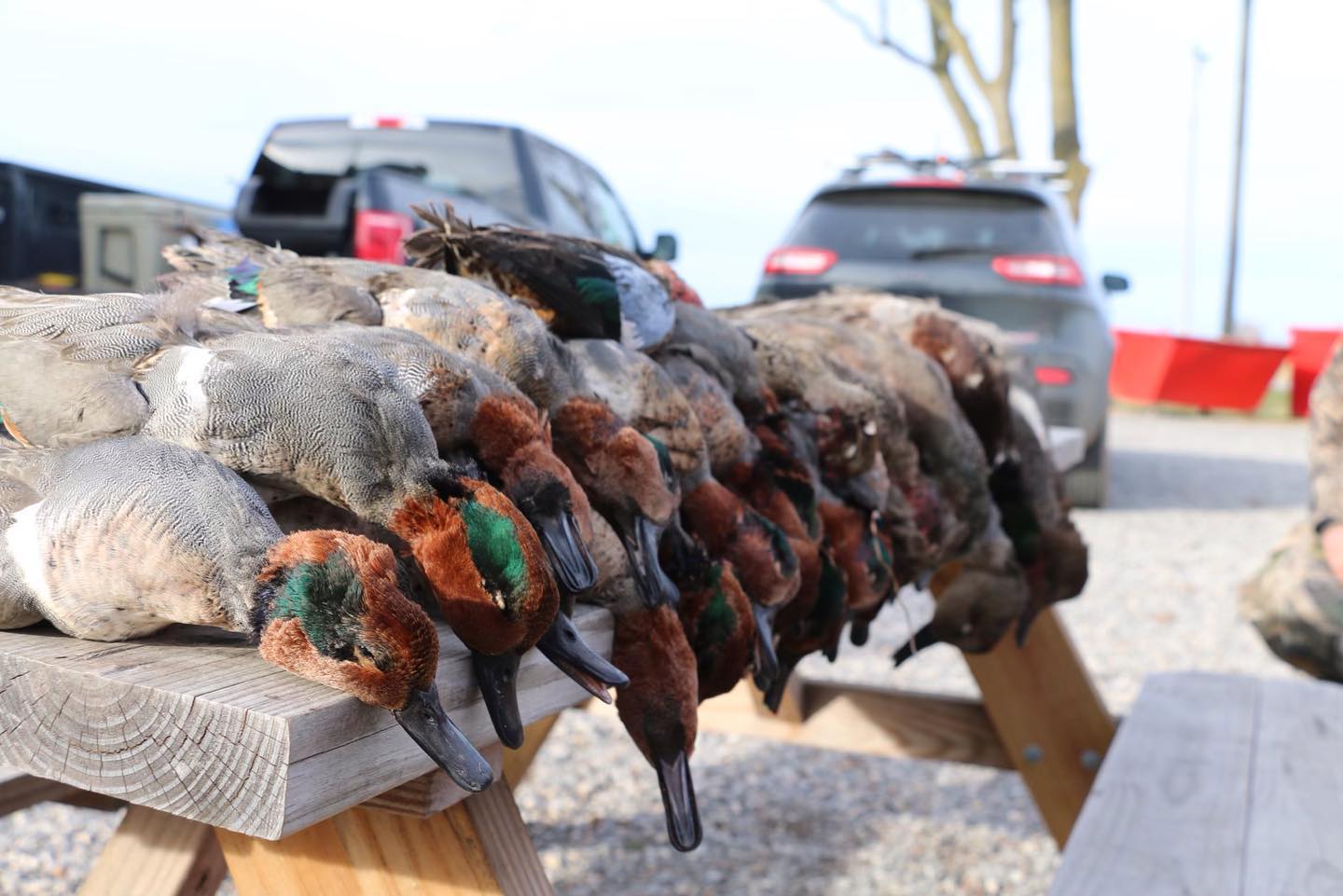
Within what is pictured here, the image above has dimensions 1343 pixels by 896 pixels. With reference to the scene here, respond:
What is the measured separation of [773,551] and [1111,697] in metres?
4.09

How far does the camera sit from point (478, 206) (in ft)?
23.9

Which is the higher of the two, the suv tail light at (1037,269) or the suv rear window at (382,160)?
the suv rear window at (382,160)

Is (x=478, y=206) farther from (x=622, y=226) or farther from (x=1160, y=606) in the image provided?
(x=1160, y=606)

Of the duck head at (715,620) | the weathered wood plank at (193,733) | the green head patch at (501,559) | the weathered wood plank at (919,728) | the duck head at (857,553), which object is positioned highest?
the green head patch at (501,559)

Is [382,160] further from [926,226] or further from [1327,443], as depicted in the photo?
[1327,443]

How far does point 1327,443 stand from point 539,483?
279 cm

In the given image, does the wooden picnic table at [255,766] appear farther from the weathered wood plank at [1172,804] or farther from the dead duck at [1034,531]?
the dead duck at [1034,531]

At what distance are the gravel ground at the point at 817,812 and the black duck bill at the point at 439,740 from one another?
267 cm

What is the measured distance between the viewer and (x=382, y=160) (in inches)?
323

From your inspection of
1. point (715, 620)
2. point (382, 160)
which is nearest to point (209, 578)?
point (715, 620)

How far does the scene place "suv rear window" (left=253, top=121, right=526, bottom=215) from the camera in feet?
26.2

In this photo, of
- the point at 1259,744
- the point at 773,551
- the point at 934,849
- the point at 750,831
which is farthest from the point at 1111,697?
the point at 773,551

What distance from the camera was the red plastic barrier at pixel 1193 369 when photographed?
16.3 metres

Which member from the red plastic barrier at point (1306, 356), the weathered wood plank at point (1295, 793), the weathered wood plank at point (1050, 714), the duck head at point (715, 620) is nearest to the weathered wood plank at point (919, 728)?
the weathered wood plank at point (1050, 714)
